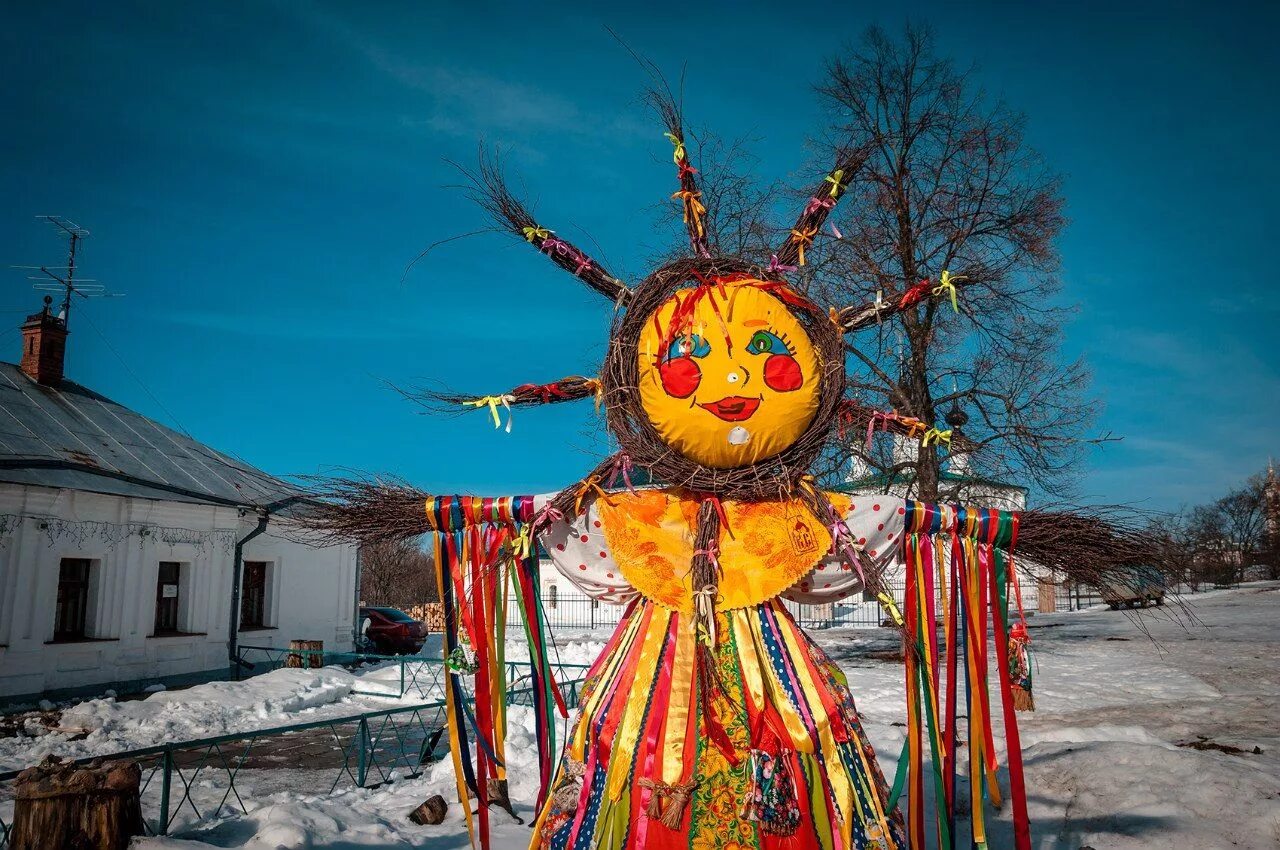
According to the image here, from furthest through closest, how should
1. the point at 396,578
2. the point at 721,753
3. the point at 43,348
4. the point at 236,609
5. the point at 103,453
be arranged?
1. the point at 396,578
2. the point at 43,348
3. the point at 236,609
4. the point at 103,453
5. the point at 721,753

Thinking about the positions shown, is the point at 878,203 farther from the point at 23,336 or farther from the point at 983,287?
the point at 23,336

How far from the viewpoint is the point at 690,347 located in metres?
3.94

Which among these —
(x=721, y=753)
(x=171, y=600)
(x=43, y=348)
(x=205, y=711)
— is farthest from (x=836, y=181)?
(x=43, y=348)

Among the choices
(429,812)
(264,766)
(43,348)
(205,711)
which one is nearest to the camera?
(429,812)

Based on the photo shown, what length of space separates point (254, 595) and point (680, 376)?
48.9 feet

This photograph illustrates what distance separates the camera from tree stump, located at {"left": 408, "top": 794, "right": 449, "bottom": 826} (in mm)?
5738

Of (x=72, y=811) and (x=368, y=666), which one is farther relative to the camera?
(x=368, y=666)

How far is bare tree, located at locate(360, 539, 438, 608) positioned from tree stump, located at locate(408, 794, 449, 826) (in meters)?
28.2

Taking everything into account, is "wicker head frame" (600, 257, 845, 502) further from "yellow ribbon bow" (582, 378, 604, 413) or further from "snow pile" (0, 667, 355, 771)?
"snow pile" (0, 667, 355, 771)

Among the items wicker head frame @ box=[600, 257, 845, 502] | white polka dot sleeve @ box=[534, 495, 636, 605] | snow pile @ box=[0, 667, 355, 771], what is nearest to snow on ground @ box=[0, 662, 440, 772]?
snow pile @ box=[0, 667, 355, 771]

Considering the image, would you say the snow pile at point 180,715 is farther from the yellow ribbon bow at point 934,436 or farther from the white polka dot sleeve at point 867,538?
the yellow ribbon bow at point 934,436

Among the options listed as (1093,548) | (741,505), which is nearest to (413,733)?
(741,505)

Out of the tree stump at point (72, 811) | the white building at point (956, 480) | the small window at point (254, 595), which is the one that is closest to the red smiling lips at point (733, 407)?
the tree stump at point (72, 811)

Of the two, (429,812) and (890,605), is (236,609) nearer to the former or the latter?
(429,812)
